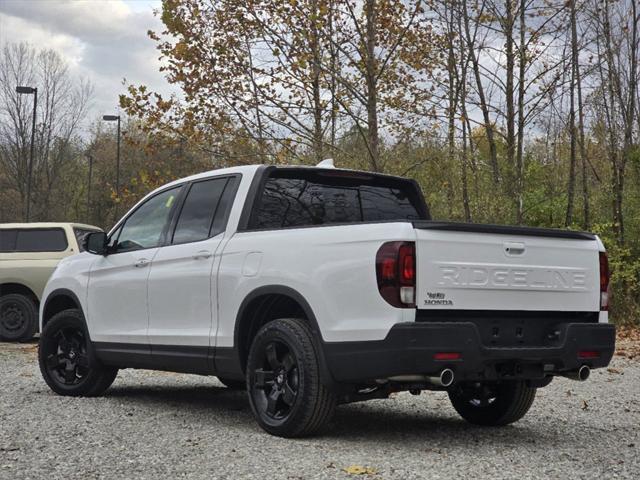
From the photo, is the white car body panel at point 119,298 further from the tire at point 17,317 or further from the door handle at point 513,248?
the tire at point 17,317

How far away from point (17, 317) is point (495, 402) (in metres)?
10.5

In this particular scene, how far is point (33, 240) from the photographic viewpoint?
49.1ft

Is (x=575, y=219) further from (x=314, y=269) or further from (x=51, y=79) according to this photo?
(x=51, y=79)

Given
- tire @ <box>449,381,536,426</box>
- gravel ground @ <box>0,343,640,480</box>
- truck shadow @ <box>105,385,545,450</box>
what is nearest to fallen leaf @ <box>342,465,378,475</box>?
gravel ground @ <box>0,343,640,480</box>

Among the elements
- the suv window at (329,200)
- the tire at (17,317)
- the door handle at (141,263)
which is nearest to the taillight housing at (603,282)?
the suv window at (329,200)

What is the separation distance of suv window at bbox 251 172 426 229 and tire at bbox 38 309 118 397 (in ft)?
8.33

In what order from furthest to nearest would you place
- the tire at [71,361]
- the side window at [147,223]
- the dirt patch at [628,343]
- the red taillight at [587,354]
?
1. the dirt patch at [628,343]
2. the tire at [71,361]
3. the side window at [147,223]
4. the red taillight at [587,354]

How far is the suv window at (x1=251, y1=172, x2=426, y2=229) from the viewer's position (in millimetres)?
6590

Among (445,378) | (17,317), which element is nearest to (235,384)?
Answer: (445,378)

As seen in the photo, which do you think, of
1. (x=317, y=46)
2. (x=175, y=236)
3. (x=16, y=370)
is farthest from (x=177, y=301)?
Result: (x=317, y=46)

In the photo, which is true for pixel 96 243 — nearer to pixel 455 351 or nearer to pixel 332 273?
pixel 332 273

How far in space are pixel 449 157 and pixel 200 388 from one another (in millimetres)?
9024

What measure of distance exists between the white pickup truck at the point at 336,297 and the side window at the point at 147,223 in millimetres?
16

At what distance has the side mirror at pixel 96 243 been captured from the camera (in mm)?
7816
